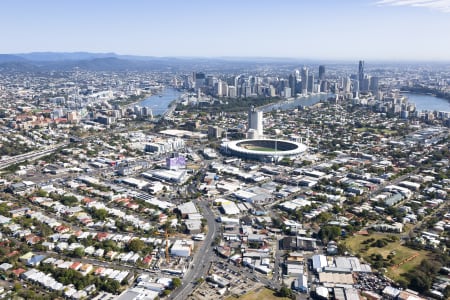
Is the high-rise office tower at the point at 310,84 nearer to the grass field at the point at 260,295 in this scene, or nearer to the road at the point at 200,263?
the road at the point at 200,263

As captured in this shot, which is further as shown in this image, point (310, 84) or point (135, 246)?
point (310, 84)

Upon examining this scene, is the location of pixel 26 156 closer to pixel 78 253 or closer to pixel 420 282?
pixel 78 253

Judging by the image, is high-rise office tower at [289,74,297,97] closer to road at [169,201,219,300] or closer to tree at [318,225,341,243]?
road at [169,201,219,300]

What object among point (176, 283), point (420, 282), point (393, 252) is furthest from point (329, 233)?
point (176, 283)

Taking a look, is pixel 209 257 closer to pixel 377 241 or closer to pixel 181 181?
pixel 377 241

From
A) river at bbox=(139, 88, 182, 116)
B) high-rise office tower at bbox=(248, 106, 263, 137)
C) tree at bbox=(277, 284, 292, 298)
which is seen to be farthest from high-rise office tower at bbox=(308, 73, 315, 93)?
tree at bbox=(277, 284, 292, 298)
